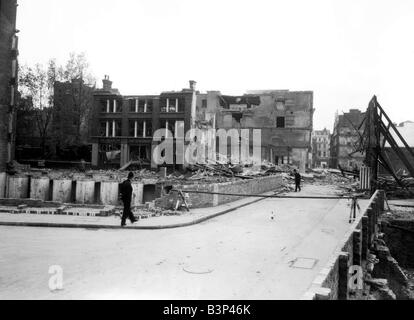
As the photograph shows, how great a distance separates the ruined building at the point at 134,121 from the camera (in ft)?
140

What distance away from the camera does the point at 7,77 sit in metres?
27.2

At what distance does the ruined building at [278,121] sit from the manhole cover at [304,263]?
151 feet

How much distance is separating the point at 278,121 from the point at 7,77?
40.2m

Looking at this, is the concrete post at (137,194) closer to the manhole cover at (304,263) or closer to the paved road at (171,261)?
the paved road at (171,261)

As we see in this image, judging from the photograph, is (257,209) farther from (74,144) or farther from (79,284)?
(74,144)

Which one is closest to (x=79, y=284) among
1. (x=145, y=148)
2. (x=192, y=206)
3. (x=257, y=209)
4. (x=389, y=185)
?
(x=192, y=206)

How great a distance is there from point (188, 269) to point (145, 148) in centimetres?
3688

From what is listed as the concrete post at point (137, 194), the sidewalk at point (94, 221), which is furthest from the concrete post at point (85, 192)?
the sidewalk at point (94, 221)

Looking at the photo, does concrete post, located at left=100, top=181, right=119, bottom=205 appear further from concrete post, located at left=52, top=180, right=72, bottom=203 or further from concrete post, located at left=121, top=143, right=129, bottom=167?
concrete post, located at left=121, top=143, right=129, bottom=167

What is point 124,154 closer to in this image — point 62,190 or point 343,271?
point 62,190

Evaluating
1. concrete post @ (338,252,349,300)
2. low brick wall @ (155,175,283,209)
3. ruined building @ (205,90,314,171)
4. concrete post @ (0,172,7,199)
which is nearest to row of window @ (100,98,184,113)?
ruined building @ (205,90,314,171)

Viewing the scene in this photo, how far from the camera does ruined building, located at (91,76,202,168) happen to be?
42594 mm

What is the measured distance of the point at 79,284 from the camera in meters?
6.93

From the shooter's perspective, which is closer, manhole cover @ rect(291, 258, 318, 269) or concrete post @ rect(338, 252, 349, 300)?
concrete post @ rect(338, 252, 349, 300)
